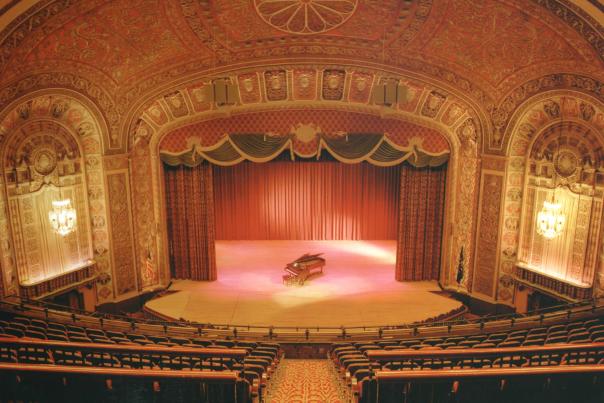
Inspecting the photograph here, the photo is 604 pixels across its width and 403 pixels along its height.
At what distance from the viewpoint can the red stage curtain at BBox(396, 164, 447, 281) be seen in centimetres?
1293

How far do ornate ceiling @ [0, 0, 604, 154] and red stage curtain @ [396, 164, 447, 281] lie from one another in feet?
7.73

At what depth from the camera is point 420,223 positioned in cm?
1317

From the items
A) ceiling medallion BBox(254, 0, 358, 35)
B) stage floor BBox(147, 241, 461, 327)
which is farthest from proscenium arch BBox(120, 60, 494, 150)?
stage floor BBox(147, 241, 461, 327)

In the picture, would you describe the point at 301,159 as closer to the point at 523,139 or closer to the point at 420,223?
the point at 420,223

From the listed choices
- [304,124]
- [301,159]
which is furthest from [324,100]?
[301,159]

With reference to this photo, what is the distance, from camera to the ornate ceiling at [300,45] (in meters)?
7.57

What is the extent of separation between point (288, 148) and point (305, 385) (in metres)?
7.37

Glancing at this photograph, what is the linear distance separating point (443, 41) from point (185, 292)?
858 centimetres

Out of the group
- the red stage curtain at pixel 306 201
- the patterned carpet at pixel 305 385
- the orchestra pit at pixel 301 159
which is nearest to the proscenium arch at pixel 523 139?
the orchestra pit at pixel 301 159

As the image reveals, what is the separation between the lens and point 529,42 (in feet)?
27.0

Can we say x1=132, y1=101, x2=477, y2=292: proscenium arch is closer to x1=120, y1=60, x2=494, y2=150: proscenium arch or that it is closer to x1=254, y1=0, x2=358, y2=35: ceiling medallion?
x1=120, y1=60, x2=494, y2=150: proscenium arch

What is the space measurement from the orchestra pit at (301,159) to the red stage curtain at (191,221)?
6 centimetres

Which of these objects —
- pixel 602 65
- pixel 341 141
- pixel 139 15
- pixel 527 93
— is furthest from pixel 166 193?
pixel 602 65

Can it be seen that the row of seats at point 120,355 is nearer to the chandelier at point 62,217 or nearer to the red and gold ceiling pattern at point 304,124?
the chandelier at point 62,217
